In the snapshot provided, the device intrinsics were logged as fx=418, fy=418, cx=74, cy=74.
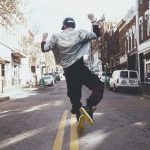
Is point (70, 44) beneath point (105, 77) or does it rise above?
above

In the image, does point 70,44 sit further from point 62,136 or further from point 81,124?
point 62,136

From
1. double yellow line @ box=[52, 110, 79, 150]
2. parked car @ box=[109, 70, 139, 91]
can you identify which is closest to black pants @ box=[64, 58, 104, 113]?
double yellow line @ box=[52, 110, 79, 150]

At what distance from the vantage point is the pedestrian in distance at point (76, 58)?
7.24m

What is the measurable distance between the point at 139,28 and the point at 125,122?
33791 millimetres

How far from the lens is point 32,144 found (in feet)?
20.6

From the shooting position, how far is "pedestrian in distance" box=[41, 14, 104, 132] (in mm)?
7242

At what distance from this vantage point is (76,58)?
724 cm

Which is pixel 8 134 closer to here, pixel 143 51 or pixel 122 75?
pixel 122 75

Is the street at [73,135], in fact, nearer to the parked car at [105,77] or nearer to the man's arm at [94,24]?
the man's arm at [94,24]

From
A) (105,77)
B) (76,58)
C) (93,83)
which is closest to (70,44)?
(76,58)

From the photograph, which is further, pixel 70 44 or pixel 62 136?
pixel 70 44

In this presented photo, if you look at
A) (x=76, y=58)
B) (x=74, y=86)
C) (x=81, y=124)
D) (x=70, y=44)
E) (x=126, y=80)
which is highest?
(x=70, y=44)

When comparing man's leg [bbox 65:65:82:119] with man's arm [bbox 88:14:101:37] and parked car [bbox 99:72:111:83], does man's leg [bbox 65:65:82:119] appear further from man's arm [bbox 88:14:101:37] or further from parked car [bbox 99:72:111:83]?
parked car [bbox 99:72:111:83]

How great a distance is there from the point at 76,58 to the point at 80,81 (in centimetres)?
41
